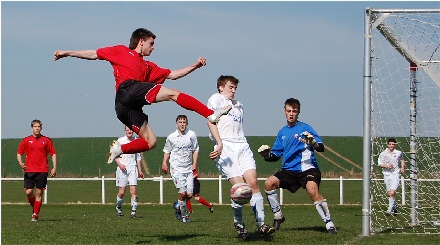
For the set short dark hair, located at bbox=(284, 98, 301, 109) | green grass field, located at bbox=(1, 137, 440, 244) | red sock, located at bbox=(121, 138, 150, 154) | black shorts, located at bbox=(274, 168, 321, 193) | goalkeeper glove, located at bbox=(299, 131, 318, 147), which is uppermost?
short dark hair, located at bbox=(284, 98, 301, 109)

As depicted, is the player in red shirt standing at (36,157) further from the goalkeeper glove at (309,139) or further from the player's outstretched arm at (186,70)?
the goalkeeper glove at (309,139)

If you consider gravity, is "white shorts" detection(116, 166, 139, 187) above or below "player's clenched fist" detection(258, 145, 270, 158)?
below

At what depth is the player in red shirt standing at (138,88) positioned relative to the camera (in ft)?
33.7

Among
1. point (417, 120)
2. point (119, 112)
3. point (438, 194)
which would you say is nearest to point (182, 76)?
point (119, 112)

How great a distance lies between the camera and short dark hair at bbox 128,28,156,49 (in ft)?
36.1

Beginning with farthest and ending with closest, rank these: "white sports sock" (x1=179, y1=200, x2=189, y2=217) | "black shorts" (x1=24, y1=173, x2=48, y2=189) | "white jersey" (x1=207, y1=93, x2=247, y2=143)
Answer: "black shorts" (x1=24, y1=173, x2=48, y2=189) → "white sports sock" (x1=179, y1=200, x2=189, y2=217) → "white jersey" (x1=207, y1=93, x2=247, y2=143)

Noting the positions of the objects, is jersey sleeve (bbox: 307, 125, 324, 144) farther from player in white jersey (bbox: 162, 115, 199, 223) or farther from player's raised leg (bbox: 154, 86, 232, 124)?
player in white jersey (bbox: 162, 115, 199, 223)

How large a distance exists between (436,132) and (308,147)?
413cm

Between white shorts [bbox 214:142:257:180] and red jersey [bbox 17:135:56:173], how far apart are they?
25.1 ft

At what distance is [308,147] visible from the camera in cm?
1249

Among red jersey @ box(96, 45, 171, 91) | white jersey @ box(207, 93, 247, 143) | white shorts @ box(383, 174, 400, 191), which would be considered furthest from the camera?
white shorts @ box(383, 174, 400, 191)

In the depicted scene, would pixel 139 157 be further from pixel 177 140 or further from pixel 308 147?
pixel 308 147

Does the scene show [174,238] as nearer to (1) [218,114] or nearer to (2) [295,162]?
(1) [218,114]

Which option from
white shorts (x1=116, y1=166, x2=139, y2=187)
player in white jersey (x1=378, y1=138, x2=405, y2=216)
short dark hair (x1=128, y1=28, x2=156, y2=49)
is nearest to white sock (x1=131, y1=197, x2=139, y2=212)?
white shorts (x1=116, y1=166, x2=139, y2=187)
